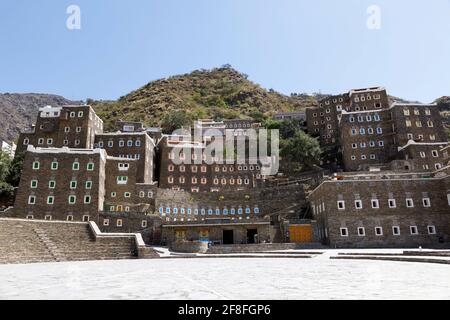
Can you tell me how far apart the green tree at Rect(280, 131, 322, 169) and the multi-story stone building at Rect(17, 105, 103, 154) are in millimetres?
40777

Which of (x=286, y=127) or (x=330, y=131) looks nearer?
(x=330, y=131)

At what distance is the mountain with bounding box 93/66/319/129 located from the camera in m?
119

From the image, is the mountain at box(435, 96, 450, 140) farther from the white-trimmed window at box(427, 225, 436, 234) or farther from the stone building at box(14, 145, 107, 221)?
the stone building at box(14, 145, 107, 221)

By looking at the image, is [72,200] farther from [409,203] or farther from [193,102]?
[193,102]

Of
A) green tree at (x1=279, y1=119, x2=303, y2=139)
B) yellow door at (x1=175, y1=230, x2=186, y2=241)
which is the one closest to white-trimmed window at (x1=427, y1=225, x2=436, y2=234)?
yellow door at (x1=175, y1=230, x2=186, y2=241)

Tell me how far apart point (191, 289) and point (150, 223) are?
34.0 metres

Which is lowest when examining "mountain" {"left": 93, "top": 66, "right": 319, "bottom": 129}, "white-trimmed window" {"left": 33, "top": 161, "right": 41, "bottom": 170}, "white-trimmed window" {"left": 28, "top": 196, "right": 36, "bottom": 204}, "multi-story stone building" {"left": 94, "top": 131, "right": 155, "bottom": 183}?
"white-trimmed window" {"left": 28, "top": 196, "right": 36, "bottom": 204}

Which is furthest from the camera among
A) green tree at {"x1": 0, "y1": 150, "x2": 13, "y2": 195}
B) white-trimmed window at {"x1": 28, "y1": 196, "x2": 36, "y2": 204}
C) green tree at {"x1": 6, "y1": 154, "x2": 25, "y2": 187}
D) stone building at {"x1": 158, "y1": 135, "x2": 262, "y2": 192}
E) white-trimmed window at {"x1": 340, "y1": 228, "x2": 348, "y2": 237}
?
stone building at {"x1": 158, "y1": 135, "x2": 262, "y2": 192}

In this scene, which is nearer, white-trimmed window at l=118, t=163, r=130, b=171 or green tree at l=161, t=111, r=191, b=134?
white-trimmed window at l=118, t=163, r=130, b=171

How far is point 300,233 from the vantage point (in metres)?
40.3

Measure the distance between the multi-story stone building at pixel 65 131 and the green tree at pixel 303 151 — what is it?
134 ft

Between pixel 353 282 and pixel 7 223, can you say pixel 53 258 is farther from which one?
pixel 353 282
